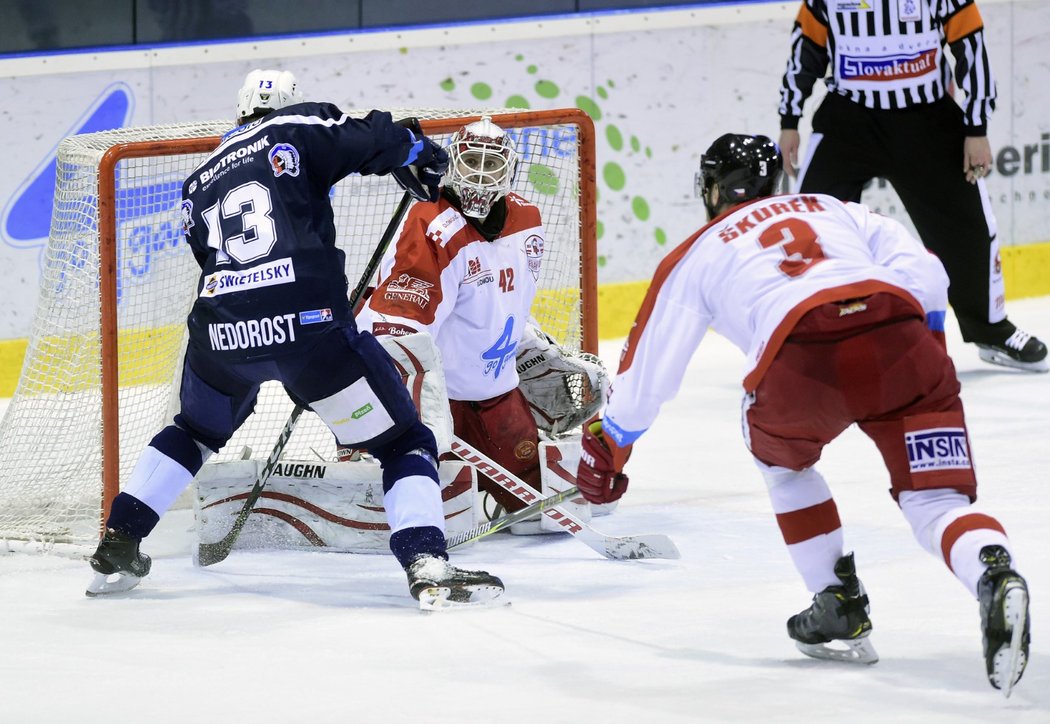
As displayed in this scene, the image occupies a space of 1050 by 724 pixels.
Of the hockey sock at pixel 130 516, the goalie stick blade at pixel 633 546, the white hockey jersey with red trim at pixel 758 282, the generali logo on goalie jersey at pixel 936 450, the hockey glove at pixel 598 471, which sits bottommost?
the goalie stick blade at pixel 633 546

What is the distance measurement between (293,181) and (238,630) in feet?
2.82

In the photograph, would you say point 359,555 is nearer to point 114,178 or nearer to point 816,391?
point 114,178

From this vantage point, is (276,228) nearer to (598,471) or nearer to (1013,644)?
(598,471)

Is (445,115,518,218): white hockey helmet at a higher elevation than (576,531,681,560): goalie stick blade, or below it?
higher

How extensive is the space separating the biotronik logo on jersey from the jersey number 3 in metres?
1.33

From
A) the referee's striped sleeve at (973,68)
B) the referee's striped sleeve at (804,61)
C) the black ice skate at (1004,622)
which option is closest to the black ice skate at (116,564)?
the black ice skate at (1004,622)

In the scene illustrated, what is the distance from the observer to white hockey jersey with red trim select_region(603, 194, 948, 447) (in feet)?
9.25

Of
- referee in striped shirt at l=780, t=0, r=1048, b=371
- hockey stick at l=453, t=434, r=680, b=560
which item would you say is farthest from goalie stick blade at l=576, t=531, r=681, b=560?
referee in striped shirt at l=780, t=0, r=1048, b=371

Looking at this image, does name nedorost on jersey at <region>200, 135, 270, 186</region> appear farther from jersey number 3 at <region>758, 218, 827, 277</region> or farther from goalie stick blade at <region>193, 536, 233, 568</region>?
jersey number 3 at <region>758, 218, 827, 277</region>

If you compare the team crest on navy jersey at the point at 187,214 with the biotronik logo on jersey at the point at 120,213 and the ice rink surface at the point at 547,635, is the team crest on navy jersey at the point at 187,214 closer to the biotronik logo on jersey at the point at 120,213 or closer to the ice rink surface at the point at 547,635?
the biotronik logo on jersey at the point at 120,213

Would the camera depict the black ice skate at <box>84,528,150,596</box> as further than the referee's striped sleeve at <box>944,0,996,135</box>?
No

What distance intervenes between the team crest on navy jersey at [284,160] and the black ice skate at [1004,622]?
5.07 feet

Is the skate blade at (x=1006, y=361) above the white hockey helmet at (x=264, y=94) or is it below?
below

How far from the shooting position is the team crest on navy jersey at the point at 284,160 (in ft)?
11.3
